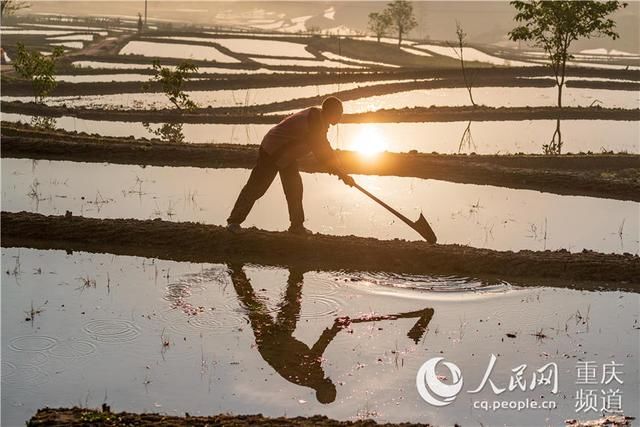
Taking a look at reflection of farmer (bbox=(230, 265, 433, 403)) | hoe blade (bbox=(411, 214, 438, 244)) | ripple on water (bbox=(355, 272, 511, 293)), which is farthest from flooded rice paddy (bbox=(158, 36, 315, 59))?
reflection of farmer (bbox=(230, 265, 433, 403))

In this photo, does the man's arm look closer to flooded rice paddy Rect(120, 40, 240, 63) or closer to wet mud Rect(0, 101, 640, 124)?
wet mud Rect(0, 101, 640, 124)

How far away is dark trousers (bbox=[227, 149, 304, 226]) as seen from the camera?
26.4 feet

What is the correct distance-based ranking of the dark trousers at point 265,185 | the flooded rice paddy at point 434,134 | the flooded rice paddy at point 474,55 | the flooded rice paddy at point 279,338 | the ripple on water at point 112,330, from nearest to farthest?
1. the flooded rice paddy at point 279,338
2. the ripple on water at point 112,330
3. the dark trousers at point 265,185
4. the flooded rice paddy at point 434,134
5. the flooded rice paddy at point 474,55

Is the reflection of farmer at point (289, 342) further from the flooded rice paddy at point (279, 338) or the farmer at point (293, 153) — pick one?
the farmer at point (293, 153)

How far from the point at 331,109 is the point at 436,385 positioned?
3.22 m

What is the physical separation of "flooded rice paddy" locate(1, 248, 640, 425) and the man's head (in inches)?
56.2

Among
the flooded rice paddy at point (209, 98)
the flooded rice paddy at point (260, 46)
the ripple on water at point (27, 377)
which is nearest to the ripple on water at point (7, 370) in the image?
the ripple on water at point (27, 377)

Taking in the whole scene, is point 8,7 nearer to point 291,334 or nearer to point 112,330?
point 112,330

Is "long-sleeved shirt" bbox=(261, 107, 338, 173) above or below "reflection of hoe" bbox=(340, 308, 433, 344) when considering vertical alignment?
above

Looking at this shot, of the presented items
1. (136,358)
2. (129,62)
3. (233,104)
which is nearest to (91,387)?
(136,358)

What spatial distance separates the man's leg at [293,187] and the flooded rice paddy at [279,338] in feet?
2.76

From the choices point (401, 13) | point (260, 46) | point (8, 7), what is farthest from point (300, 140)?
point (401, 13)

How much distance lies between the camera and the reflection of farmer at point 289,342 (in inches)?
206

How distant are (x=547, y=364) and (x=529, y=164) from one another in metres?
8.45
